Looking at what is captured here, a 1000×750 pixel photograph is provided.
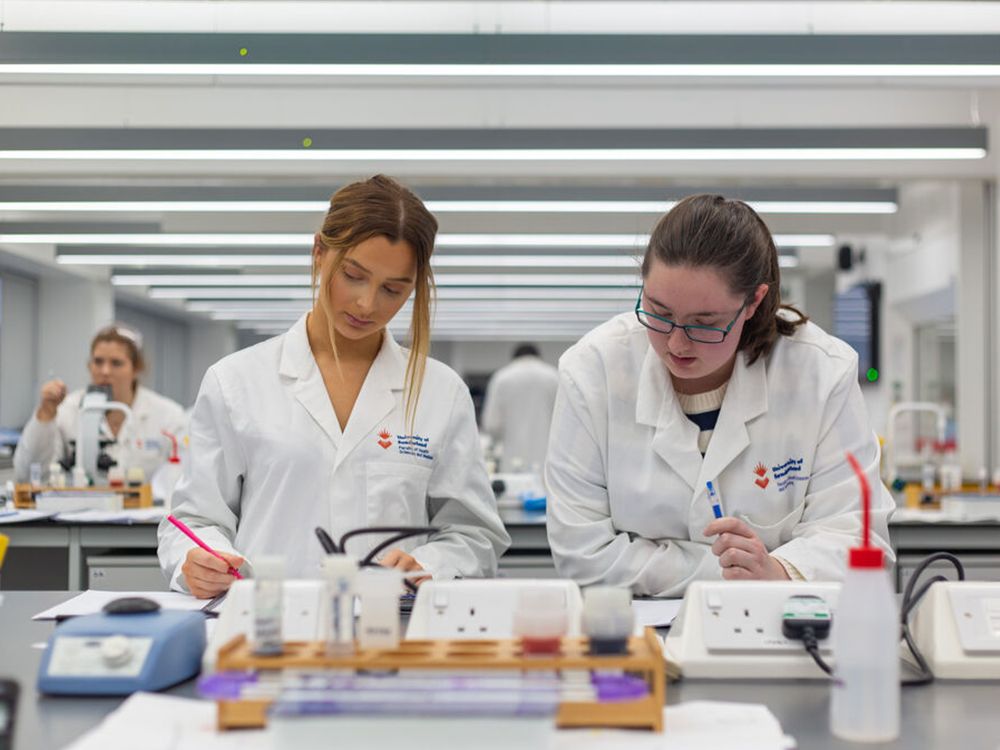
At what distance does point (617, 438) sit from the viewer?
174 cm

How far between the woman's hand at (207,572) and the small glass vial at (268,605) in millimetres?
485

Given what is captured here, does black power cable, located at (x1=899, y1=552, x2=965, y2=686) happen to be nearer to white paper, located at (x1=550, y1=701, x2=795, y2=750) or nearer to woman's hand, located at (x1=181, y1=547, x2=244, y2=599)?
white paper, located at (x1=550, y1=701, x2=795, y2=750)

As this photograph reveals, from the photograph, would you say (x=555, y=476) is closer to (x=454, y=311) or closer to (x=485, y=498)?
(x=485, y=498)

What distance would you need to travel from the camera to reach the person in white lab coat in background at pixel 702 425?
5.23 feet

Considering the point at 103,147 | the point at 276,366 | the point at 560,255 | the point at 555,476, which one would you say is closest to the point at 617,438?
the point at 555,476

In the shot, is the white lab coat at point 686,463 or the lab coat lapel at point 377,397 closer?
the white lab coat at point 686,463

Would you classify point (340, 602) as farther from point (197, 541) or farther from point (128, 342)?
point (128, 342)

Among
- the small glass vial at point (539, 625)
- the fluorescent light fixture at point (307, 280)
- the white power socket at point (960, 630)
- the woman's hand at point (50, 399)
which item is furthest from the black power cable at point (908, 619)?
the fluorescent light fixture at point (307, 280)

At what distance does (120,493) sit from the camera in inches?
149

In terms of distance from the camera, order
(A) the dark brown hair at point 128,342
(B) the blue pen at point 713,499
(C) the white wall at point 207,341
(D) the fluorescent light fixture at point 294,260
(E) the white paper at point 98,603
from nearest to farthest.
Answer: (E) the white paper at point 98,603, (B) the blue pen at point 713,499, (A) the dark brown hair at point 128,342, (D) the fluorescent light fixture at point 294,260, (C) the white wall at point 207,341

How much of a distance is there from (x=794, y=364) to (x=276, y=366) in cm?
100

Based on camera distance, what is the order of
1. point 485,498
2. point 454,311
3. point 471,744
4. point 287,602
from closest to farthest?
point 471,744 < point 287,602 < point 485,498 < point 454,311

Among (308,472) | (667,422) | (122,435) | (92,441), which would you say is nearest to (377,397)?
(308,472)

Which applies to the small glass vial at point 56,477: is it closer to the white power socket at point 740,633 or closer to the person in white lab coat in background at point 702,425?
the person in white lab coat in background at point 702,425
